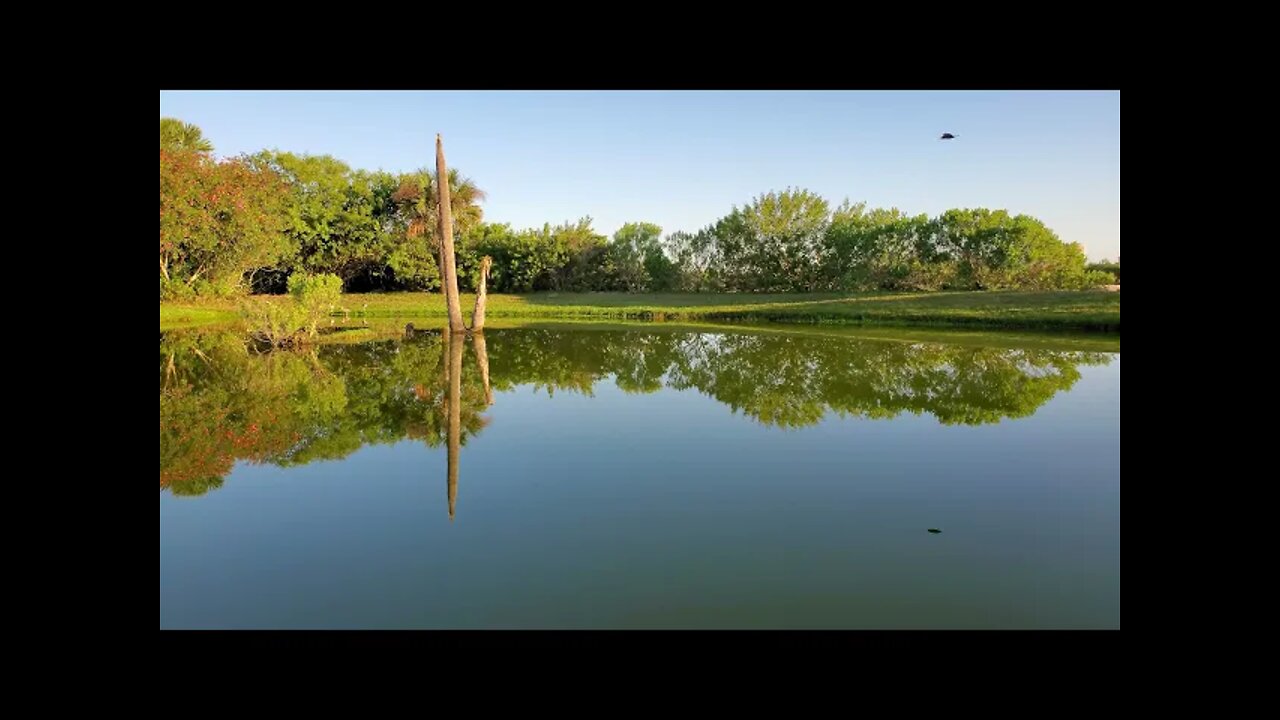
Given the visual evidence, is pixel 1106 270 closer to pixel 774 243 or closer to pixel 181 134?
pixel 774 243

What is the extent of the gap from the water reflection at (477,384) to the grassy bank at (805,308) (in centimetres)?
585

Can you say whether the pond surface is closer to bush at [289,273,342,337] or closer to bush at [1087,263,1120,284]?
bush at [289,273,342,337]

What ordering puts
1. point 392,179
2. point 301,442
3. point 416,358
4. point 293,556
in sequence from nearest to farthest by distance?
point 293,556, point 301,442, point 416,358, point 392,179

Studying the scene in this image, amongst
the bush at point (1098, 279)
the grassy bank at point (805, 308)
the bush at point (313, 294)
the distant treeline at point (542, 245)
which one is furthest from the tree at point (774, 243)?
the bush at point (313, 294)

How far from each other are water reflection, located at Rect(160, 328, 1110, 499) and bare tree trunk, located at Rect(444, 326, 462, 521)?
2 cm

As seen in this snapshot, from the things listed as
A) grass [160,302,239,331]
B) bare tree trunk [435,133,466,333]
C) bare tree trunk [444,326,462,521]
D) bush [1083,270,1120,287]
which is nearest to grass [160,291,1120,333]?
grass [160,302,239,331]

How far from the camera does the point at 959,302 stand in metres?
26.1

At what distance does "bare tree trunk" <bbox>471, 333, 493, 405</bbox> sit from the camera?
952cm

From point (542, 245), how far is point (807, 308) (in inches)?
691

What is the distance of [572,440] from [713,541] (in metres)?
2.91

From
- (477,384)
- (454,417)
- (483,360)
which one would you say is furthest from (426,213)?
(454,417)
